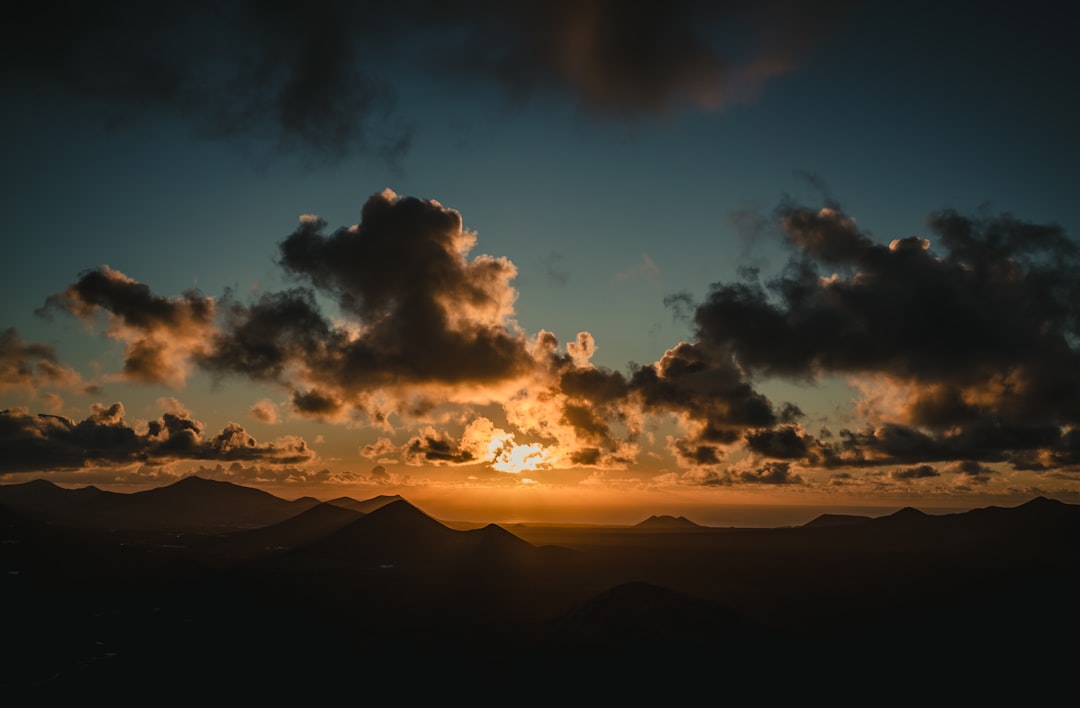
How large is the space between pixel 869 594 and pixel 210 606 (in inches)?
7848

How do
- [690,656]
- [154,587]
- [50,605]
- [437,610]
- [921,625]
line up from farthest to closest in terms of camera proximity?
[154,587]
[437,610]
[50,605]
[921,625]
[690,656]

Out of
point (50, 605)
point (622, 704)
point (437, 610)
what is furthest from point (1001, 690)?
point (50, 605)

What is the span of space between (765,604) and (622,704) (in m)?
105

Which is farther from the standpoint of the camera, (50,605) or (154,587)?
(154,587)

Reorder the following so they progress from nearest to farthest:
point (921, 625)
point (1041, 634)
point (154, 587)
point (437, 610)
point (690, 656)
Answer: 1. point (690, 656)
2. point (1041, 634)
3. point (921, 625)
4. point (437, 610)
5. point (154, 587)

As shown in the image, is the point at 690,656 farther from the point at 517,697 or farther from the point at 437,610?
the point at 437,610

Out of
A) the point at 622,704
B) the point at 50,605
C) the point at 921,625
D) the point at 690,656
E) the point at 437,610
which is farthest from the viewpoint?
the point at 437,610

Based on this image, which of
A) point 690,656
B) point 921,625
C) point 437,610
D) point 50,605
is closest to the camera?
point 690,656

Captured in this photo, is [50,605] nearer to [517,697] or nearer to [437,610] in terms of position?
[437,610]

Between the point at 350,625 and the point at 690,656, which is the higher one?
the point at 690,656

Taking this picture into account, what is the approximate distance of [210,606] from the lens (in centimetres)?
17550

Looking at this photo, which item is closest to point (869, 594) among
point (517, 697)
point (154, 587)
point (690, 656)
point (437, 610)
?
point (690, 656)

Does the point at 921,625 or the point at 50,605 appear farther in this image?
the point at 50,605

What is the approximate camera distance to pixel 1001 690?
10800 cm
